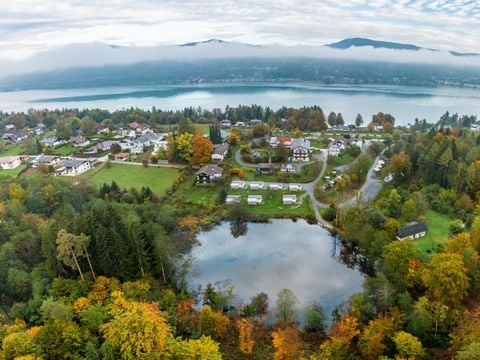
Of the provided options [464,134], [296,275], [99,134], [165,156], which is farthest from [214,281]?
[99,134]

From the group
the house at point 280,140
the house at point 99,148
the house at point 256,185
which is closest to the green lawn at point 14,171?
the house at point 99,148

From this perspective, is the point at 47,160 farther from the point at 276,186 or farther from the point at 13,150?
the point at 276,186

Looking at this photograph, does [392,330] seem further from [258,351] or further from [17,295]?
[17,295]

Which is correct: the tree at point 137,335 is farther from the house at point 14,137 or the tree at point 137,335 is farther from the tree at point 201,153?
the house at point 14,137

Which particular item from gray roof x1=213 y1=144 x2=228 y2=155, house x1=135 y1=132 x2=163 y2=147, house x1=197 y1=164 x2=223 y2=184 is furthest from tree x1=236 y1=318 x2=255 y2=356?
house x1=135 y1=132 x2=163 y2=147

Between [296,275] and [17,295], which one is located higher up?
[17,295]

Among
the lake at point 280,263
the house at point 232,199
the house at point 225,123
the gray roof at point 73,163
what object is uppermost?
the house at point 225,123

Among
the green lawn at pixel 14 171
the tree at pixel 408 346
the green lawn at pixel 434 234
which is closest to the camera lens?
the tree at pixel 408 346

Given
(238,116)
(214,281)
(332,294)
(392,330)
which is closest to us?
(392,330)
